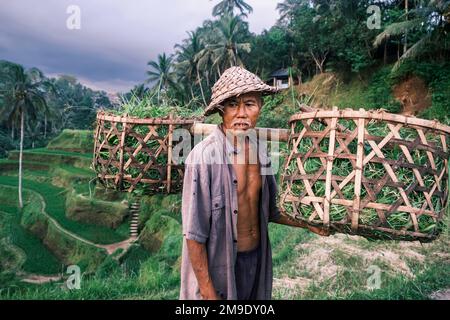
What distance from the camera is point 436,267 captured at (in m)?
4.29

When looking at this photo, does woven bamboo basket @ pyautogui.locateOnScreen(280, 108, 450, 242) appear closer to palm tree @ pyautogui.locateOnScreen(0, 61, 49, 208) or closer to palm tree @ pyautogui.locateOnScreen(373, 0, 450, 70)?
palm tree @ pyautogui.locateOnScreen(373, 0, 450, 70)

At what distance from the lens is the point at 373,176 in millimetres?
1598

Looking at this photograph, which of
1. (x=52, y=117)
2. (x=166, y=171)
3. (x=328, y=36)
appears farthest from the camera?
(x=52, y=117)

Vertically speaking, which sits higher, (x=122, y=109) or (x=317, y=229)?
(x=122, y=109)

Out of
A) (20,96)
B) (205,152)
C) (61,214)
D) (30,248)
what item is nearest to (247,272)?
(205,152)

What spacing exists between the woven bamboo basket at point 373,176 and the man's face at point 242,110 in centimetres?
24

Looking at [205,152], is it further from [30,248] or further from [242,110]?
[30,248]

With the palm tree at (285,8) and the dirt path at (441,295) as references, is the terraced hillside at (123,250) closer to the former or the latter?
the dirt path at (441,295)

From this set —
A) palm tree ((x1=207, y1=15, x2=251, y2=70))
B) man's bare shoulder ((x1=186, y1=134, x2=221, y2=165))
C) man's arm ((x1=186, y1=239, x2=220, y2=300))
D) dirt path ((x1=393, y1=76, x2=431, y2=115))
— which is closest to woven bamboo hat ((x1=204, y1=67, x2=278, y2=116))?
man's bare shoulder ((x1=186, y1=134, x2=221, y2=165))

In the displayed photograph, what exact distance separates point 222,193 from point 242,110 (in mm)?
391

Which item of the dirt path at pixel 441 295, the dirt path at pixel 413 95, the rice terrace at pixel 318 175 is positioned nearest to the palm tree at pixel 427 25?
the rice terrace at pixel 318 175
